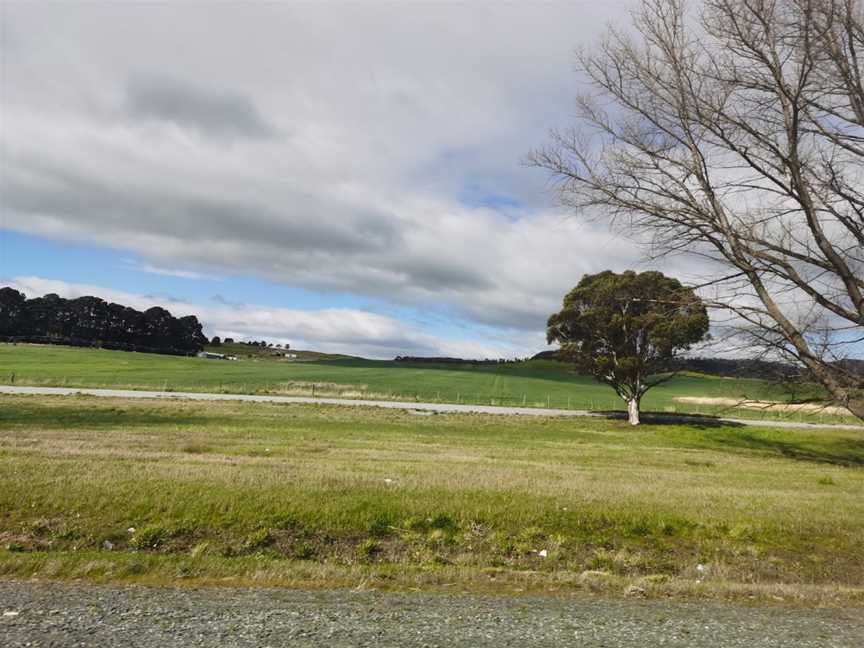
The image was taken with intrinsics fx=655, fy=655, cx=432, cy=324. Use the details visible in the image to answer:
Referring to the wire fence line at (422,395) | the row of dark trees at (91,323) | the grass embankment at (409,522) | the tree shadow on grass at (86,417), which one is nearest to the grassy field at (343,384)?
the wire fence line at (422,395)

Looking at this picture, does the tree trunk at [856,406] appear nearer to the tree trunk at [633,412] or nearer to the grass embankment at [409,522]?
the grass embankment at [409,522]

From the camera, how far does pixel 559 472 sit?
16.8 meters

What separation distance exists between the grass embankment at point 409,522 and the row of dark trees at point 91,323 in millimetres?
163020

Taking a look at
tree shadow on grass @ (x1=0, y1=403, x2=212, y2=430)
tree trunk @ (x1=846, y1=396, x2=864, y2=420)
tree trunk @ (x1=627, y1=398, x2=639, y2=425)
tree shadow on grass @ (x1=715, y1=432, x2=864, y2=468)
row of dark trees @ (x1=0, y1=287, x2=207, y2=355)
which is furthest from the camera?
row of dark trees @ (x1=0, y1=287, x2=207, y2=355)

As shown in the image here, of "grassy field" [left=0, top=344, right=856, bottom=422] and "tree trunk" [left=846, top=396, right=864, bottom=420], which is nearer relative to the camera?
"tree trunk" [left=846, top=396, right=864, bottom=420]

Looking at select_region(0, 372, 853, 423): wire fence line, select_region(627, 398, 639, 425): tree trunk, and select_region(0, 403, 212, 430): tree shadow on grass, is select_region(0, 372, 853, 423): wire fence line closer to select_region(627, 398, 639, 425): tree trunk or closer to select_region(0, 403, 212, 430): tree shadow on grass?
select_region(627, 398, 639, 425): tree trunk

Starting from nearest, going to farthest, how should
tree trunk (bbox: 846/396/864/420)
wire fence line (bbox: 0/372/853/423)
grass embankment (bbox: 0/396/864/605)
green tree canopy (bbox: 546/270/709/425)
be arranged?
grass embankment (bbox: 0/396/864/605)
tree trunk (bbox: 846/396/864/420)
green tree canopy (bbox: 546/270/709/425)
wire fence line (bbox: 0/372/853/423)

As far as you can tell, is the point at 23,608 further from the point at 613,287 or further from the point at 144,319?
the point at 144,319

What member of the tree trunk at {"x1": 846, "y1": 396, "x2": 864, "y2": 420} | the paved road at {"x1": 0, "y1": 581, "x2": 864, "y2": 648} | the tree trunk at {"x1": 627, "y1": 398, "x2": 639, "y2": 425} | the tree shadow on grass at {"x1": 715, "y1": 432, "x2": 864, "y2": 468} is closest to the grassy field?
the tree trunk at {"x1": 627, "y1": 398, "x2": 639, "y2": 425}

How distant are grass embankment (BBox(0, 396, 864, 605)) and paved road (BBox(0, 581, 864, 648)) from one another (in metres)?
0.76

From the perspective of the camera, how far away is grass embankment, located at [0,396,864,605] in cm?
773

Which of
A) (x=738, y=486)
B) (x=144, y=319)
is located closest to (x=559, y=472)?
(x=738, y=486)

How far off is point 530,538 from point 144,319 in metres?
182

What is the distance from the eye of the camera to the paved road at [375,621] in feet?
16.7
